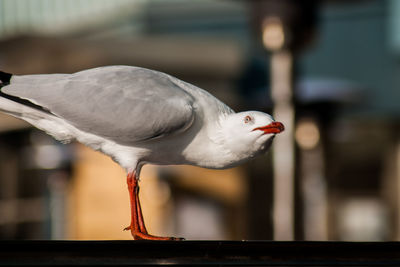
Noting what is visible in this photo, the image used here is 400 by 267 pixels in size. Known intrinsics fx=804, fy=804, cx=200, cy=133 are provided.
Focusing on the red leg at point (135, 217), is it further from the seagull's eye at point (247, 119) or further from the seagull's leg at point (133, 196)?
the seagull's eye at point (247, 119)

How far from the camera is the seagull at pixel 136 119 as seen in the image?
2.78 metres

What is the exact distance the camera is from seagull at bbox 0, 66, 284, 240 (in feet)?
9.11

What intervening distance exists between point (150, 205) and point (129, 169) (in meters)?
5.94

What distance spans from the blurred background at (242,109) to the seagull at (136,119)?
3.34 meters

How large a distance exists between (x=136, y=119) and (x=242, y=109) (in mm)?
7014

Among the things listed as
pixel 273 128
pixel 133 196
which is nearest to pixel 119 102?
pixel 133 196

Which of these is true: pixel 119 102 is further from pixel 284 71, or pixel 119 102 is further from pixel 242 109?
pixel 242 109
